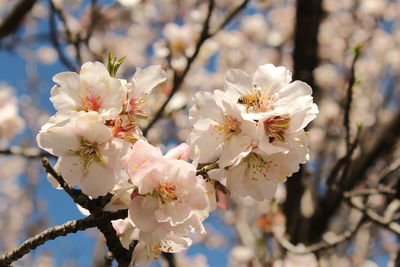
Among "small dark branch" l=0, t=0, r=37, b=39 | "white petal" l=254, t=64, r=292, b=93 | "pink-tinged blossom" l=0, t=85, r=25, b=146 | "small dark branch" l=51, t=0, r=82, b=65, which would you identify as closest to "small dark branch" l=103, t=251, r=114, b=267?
"white petal" l=254, t=64, r=292, b=93

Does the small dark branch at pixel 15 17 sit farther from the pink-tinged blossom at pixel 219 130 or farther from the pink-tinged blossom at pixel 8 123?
the pink-tinged blossom at pixel 219 130

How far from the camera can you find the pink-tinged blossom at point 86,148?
906mm

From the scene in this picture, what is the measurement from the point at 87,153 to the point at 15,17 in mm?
2161

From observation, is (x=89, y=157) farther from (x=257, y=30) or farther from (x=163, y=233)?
(x=257, y=30)

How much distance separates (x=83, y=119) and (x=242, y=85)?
1.26 feet

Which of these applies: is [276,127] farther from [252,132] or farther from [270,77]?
[270,77]

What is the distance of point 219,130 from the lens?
979mm

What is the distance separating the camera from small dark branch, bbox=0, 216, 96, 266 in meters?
0.94

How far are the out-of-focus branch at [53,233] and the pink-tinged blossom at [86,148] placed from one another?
65 millimetres

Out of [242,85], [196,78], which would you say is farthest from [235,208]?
[196,78]

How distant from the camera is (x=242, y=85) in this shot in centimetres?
106

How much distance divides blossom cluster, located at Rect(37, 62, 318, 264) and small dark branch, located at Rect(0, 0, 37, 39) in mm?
1973

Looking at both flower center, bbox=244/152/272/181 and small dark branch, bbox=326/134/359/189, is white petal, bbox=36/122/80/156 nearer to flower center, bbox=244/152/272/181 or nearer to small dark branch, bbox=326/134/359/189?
flower center, bbox=244/152/272/181

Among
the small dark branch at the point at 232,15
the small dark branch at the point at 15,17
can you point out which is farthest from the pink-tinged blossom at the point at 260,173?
the small dark branch at the point at 15,17
